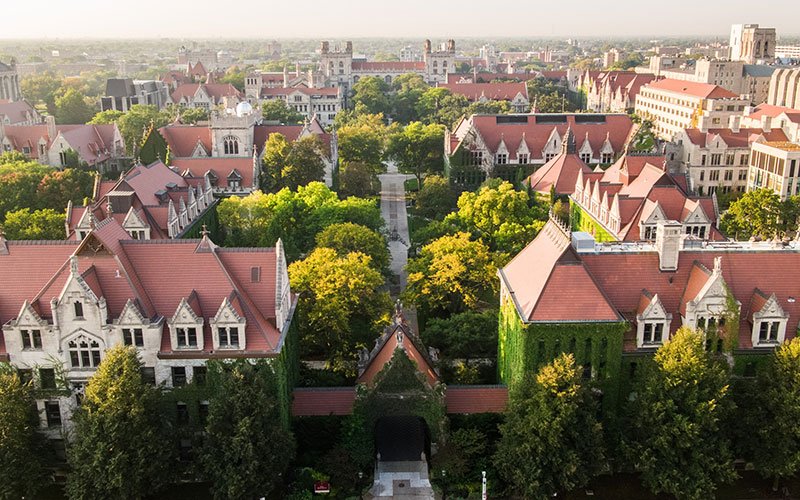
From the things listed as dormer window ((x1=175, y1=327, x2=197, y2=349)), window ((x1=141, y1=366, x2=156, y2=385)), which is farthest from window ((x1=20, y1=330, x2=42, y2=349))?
dormer window ((x1=175, y1=327, x2=197, y2=349))

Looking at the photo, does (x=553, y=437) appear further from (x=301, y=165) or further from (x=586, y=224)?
(x=301, y=165)

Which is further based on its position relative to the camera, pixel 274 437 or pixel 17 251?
pixel 17 251

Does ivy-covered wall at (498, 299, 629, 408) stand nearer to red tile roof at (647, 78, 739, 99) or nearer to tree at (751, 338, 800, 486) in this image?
tree at (751, 338, 800, 486)

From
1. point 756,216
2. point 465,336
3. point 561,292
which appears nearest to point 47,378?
point 465,336

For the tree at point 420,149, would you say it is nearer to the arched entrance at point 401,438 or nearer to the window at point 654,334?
the arched entrance at point 401,438

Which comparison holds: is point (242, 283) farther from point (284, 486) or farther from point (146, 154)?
point (146, 154)

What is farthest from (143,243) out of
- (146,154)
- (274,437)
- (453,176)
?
(453,176)

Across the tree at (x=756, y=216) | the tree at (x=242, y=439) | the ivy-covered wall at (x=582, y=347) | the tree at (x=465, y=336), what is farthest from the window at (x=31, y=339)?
the tree at (x=756, y=216)
